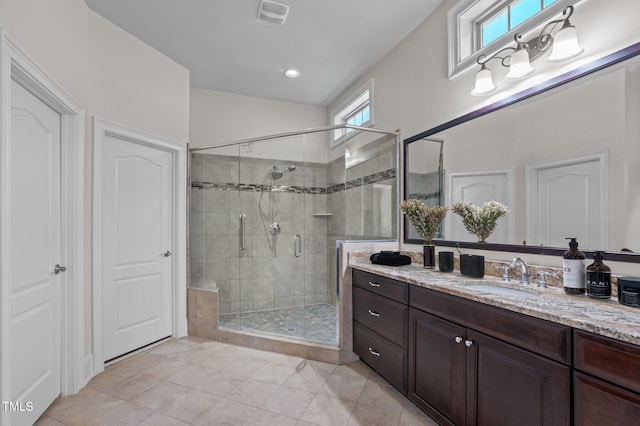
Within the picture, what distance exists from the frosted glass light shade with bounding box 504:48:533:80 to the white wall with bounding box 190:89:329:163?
3036 millimetres

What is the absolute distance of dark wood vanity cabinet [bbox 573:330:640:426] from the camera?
919 mm

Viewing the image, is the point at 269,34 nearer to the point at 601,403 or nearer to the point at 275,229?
the point at 275,229

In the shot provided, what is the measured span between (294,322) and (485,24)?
9.94ft

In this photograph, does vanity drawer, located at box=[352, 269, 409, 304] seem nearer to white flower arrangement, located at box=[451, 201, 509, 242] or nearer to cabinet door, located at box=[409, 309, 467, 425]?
cabinet door, located at box=[409, 309, 467, 425]

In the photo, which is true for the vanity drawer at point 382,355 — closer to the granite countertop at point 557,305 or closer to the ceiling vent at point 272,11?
the granite countertop at point 557,305

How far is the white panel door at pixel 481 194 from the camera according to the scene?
6.26ft

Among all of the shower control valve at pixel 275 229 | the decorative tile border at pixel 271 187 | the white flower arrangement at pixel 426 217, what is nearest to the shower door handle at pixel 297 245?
the shower control valve at pixel 275 229

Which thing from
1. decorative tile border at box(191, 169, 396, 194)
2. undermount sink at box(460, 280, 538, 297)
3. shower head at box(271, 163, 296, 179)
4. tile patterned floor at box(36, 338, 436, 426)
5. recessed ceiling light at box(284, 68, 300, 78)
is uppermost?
recessed ceiling light at box(284, 68, 300, 78)

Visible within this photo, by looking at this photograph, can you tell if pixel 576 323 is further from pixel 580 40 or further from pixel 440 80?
pixel 440 80

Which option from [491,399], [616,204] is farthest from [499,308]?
[616,204]

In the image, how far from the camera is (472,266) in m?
1.94

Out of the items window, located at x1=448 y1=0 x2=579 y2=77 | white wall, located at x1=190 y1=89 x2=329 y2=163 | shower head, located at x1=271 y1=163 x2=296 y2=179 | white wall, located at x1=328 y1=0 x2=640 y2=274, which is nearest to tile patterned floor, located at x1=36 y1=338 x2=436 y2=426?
white wall, located at x1=328 y1=0 x2=640 y2=274

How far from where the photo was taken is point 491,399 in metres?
1.36

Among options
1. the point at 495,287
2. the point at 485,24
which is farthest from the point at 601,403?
the point at 485,24
